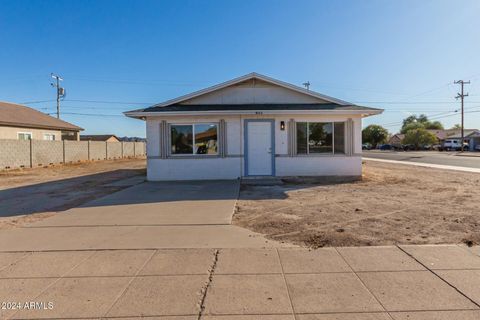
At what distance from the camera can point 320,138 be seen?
45.0ft

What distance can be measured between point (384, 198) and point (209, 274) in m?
6.60

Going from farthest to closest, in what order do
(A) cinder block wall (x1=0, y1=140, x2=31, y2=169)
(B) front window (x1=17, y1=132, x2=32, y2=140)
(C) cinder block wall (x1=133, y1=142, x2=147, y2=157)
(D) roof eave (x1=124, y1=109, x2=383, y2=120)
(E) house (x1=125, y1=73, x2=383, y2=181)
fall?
(C) cinder block wall (x1=133, y1=142, x2=147, y2=157) < (B) front window (x1=17, y1=132, x2=32, y2=140) < (A) cinder block wall (x1=0, y1=140, x2=31, y2=169) < (E) house (x1=125, y1=73, x2=383, y2=181) < (D) roof eave (x1=124, y1=109, x2=383, y2=120)

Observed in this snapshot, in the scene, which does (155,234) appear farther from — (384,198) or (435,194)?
(435,194)

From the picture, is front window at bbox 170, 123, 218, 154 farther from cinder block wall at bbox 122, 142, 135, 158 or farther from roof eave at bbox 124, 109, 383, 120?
cinder block wall at bbox 122, 142, 135, 158

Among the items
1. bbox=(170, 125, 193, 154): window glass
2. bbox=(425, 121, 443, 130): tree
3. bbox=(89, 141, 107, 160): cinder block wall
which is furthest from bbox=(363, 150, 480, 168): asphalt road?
bbox=(425, 121, 443, 130): tree

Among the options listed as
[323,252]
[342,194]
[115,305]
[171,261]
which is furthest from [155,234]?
[342,194]

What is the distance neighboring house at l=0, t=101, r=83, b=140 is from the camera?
2402cm

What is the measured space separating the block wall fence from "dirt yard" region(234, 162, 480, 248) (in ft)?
60.9

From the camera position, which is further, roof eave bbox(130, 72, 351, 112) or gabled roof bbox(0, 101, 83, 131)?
gabled roof bbox(0, 101, 83, 131)

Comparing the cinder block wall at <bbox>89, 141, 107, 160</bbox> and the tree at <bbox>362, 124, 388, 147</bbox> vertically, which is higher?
the tree at <bbox>362, 124, 388, 147</bbox>

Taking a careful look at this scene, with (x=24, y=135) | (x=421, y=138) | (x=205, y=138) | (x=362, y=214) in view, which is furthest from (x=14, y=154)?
(x=421, y=138)

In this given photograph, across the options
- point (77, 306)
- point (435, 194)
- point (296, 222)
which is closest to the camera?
point (77, 306)

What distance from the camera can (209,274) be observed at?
3.98 m

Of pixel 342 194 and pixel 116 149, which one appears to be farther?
pixel 116 149
